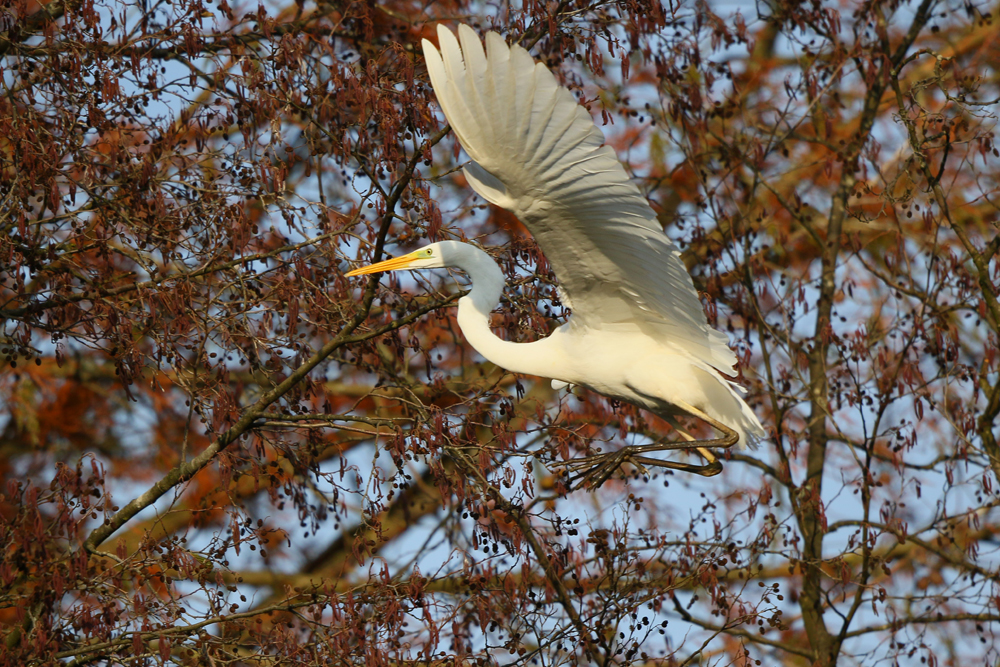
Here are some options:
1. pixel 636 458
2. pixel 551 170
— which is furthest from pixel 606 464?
pixel 551 170

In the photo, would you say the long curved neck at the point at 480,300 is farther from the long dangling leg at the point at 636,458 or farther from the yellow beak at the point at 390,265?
the long dangling leg at the point at 636,458

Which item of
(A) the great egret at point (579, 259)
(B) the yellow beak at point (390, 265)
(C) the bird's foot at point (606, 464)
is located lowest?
(C) the bird's foot at point (606, 464)

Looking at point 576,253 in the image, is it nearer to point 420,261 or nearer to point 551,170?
point 551,170

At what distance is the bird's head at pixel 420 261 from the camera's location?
4.55m

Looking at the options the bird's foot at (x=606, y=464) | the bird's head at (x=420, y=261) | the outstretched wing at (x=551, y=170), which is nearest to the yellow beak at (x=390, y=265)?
the bird's head at (x=420, y=261)

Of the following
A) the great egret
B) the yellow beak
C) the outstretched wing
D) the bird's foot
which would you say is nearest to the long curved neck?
the great egret

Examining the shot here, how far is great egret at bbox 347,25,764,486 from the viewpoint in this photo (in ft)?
12.1

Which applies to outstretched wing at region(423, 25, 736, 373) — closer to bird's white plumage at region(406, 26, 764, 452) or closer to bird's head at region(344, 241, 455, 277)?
bird's white plumage at region(406, 26, 764, 452)

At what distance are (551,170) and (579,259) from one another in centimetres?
55

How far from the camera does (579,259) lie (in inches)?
169

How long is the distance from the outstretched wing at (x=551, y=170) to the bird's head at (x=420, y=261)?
1.42ft

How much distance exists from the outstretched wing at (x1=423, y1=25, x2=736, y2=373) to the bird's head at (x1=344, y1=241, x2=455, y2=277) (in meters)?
0.43

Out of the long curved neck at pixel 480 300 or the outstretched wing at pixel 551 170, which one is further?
the long curved neck at pixel 480 300

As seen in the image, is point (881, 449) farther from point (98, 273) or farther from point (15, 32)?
point (15, 32)
